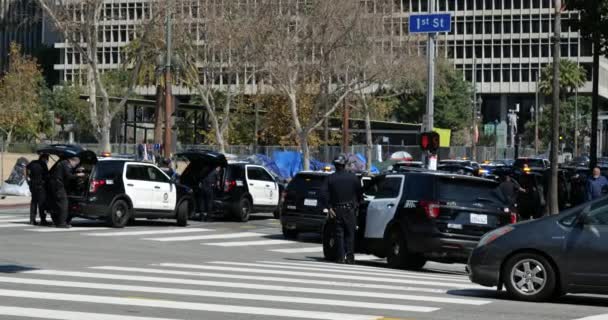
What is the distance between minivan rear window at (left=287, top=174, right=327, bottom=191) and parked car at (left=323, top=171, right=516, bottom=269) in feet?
25.4

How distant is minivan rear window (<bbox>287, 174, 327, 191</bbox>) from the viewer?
28406 mm

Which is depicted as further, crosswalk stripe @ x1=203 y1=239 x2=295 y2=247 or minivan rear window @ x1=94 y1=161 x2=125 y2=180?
minivan rear window @ x1=94 y1=161 x2=125 y2=180

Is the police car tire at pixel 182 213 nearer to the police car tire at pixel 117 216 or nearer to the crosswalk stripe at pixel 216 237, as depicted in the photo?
the police car tire at pixel 117 216

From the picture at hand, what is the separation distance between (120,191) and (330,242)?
9.56m

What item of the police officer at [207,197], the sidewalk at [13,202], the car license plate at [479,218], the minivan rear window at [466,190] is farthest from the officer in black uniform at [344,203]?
the sidewalk at [13,202]

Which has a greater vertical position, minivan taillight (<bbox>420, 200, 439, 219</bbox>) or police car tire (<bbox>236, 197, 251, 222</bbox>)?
minivan taillight (<bbox>420, 200, 439, 219</bbox>)

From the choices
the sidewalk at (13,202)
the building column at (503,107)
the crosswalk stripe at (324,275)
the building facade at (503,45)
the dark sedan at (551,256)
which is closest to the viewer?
the dark sedan at (551,256)

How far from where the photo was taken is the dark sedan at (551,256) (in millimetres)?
13883

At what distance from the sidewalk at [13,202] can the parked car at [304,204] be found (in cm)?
1504

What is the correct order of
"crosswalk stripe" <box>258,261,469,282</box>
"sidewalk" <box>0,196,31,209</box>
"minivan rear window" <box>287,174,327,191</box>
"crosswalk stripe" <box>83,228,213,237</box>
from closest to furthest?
"crosswalk stripe" <box>258,261,469,282</box> < "crosswalk stripe" <box>83,228,213,237</box> < "minivan rear window" <box>287,174,327,191</box> < "sidewalk" <box>0,196,31,209</box>

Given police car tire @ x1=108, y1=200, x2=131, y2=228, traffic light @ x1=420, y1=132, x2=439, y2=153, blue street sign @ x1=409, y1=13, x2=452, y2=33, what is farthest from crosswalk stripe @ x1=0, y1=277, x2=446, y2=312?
blue street sign @ x1=409, y1=13, x2=452, y2=33

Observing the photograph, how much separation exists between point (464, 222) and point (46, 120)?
314ft

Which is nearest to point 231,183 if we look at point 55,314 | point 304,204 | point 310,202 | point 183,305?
point 304,204

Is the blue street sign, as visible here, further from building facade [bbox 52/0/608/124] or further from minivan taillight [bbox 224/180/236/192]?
building facade [bbox 52/0/608/124]
